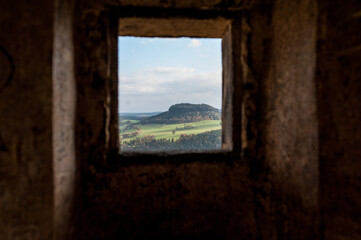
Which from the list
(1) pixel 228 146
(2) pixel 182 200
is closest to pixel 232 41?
(1) pixel 228 146

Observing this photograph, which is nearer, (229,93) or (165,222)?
(165,222)

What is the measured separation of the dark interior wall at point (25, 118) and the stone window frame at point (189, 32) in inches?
19.7

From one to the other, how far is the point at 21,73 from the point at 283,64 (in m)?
1.55

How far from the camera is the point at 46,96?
3.31ft

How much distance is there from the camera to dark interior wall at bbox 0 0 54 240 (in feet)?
3.21

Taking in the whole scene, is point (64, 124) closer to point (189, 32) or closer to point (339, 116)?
point (189, 32)

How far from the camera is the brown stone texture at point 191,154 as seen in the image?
986 mm

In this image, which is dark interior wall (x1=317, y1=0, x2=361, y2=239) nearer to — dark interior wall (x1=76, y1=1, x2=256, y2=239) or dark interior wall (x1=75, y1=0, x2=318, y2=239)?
dark interior wall (x1=75, y1=0, x2=318, y2=239)

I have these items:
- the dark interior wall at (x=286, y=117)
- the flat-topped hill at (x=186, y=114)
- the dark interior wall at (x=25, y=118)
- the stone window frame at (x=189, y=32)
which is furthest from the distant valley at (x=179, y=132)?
the dark interior wall at (x=25, y=118)

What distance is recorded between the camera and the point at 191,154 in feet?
5.03

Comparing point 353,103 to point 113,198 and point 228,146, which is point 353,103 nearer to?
point 228,146

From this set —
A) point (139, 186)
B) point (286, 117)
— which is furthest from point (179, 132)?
point (286, 117)

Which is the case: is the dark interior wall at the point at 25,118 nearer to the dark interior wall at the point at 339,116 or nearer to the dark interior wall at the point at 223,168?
the dark interior wall at the point at 223,168

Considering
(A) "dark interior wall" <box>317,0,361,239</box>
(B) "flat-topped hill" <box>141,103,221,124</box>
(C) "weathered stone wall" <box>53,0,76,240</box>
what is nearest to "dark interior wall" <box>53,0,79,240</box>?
(C) "weathered stone wall" <box>53,0,76,240</box>
